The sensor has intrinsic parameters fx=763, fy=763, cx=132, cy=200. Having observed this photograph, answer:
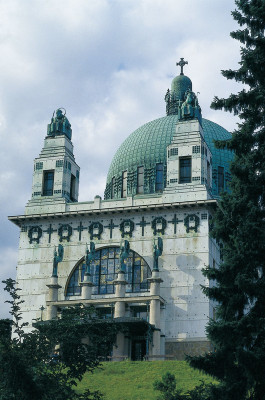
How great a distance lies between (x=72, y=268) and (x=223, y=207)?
110 feet

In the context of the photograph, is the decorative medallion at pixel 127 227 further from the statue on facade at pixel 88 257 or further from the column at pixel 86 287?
the column at pixel 86 287

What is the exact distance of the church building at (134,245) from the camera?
56.4 m

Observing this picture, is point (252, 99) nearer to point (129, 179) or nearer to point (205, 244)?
point (205, 244)

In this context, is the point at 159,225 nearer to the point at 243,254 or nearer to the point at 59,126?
the point at 59,126

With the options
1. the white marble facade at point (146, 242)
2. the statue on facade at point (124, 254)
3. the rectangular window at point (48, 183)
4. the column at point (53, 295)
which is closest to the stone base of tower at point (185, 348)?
the white marble facade at point (146, 242)

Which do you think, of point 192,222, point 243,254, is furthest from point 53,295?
point 243,254

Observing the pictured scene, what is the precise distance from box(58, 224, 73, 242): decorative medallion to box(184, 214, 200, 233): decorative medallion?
967 centimetres

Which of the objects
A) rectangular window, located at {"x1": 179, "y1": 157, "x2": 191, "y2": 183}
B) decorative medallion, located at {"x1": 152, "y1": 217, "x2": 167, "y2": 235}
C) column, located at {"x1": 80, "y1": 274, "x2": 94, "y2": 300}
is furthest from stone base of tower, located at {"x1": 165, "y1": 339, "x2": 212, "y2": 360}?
rectangular window, located at {"x1": 179, "y1": 157, "x2": 191, "y2": 183}

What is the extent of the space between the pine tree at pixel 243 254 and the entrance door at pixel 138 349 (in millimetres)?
29292

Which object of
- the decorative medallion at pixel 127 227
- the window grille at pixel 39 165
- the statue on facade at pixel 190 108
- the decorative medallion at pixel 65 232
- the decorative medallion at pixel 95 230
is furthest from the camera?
the window grille at pixel 39 165

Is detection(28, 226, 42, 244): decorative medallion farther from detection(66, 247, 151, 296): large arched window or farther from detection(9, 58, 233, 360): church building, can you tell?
detection(66, 247, 151, 296): large arched window

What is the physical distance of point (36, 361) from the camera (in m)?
32.9

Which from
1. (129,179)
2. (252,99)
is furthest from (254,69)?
(129,179)

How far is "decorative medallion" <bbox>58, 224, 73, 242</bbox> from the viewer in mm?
61781
